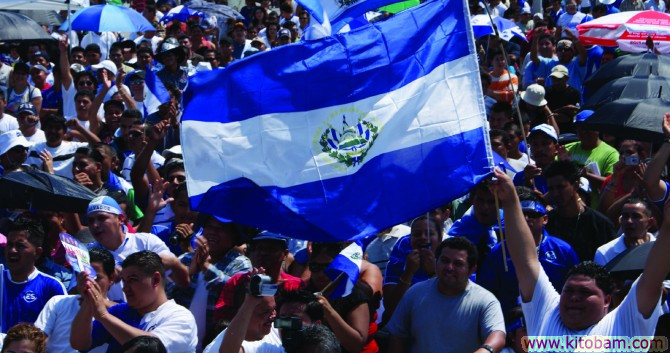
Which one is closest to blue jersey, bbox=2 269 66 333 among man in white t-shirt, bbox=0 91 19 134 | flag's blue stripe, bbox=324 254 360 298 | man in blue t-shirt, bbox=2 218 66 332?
man in blue t-shirt, bbox=2 218 66 332

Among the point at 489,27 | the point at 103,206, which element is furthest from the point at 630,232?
the point at 489,27

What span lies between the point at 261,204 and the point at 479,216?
201 cm

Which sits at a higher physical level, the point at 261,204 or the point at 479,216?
the point at 261,204

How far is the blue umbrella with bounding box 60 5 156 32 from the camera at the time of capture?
16.5m

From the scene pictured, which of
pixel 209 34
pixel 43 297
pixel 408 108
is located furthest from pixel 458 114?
pixel 209 34

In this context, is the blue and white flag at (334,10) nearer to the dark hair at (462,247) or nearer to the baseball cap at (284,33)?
the dark hair at (462,247)

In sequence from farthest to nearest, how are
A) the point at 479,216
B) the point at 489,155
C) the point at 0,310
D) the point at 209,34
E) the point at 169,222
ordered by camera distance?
the point at 209,34
the point at 169,222
the point at 479,216
the point at 0,310
the point at 489,155

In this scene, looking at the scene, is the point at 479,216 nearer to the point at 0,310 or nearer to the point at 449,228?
the point at 449,228

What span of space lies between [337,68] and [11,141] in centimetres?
513

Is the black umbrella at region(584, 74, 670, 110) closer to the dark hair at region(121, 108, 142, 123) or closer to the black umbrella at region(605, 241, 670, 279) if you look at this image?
the black umbrella at region(605, 241, 670, 279)

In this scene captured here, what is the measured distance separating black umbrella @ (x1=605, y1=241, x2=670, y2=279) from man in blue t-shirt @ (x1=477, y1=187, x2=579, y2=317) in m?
0.57

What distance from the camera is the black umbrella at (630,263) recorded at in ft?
23.4

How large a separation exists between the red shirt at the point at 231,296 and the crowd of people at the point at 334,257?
0.01 metres

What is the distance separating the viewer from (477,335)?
24.0ft
